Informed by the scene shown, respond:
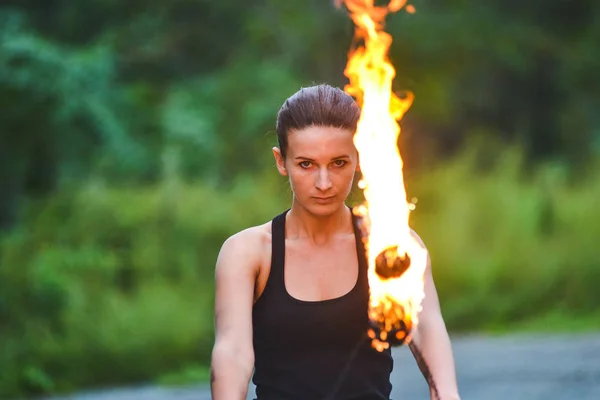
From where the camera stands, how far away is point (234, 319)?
390 cm

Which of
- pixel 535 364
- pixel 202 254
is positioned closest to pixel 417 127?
pixel 202 254

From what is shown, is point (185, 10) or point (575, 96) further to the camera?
point (575, 96)

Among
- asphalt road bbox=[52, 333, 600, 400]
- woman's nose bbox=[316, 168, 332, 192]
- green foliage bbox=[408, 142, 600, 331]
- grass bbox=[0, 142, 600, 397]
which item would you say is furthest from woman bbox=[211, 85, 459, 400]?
green foliage bbox=[408, 142, 600, 331]

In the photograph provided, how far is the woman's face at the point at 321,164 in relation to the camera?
3910 mm

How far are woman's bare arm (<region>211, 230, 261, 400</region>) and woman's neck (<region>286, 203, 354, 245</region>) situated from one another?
0.18 meters

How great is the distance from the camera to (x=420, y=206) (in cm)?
1611

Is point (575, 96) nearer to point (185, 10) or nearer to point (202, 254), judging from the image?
point (185, 10)

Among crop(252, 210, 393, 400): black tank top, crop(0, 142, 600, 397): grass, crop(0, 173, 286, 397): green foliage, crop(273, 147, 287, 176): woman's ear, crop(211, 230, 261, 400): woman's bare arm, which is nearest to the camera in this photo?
crop(211, 230, 261, 400): woman's bare arm

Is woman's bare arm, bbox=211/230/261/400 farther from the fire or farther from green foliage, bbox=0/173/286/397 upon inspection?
green foliage, bbox=0/173/286/397

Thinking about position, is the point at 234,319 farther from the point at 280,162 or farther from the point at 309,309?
the point at 280,162

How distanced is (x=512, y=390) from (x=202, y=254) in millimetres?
4559

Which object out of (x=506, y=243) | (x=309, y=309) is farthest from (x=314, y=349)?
(x=506, y=243)

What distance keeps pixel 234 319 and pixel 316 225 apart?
0.44 meters

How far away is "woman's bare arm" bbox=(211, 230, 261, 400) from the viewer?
12.6ft
